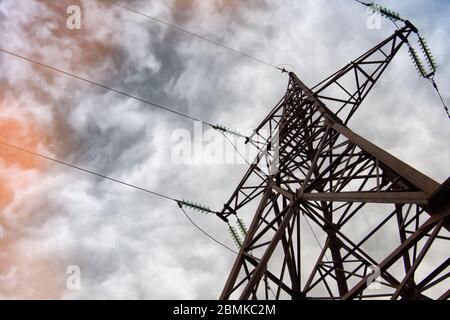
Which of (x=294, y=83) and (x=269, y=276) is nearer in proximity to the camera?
(x=269, y=276)

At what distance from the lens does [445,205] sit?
5.21 m

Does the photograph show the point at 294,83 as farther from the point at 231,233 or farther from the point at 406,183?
the point at 406,183

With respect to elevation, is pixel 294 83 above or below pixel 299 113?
above

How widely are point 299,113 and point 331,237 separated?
537cm

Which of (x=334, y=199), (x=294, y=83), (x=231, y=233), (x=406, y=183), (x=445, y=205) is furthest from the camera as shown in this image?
(x=294, y=83)
